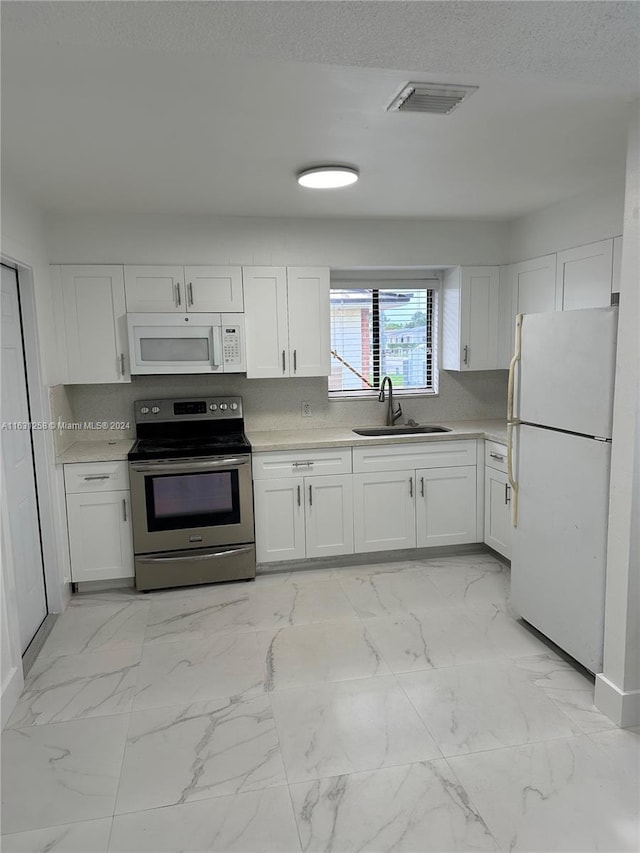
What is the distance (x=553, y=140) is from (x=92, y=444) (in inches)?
129

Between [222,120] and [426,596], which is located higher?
[222,120]

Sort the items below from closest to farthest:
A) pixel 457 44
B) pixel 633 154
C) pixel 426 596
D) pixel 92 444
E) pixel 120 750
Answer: pixel 457 44 → pixel 633 154 → pixel 120 750 → pixel 426 596 → pixel 92 444

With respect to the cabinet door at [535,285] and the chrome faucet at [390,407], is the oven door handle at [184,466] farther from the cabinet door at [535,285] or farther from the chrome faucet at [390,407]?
the cabinet door at [535,285]

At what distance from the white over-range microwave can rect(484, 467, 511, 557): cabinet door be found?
1.87 metres

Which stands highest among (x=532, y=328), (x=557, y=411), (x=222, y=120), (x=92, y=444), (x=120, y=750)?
(x=222, y=120)

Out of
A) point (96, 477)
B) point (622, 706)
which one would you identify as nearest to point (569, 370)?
point (622, 706)

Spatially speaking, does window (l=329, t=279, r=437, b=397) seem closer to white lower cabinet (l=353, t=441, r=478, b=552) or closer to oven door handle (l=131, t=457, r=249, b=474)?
white lower cabinet (l=353, t=441, r=478, b=552)

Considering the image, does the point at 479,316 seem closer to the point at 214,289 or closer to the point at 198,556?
the point at 214,289

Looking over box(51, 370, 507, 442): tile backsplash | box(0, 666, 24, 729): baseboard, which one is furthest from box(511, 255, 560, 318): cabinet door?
box(0, 666, 24, 729): baseboard

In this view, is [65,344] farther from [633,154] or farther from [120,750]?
[633,154]

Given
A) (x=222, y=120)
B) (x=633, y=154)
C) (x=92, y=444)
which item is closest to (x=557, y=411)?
(x=633, y=154)

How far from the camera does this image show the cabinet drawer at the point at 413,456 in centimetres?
392

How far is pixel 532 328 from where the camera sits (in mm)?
2812

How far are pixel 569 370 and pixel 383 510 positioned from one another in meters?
1.81
